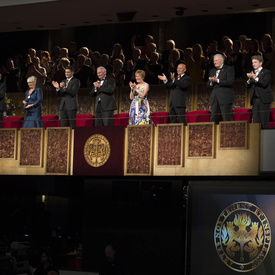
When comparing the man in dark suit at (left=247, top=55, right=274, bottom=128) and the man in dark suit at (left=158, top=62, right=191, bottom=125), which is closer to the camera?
the man in dark suit at (left=247, top=55, right=274, bottom=128)

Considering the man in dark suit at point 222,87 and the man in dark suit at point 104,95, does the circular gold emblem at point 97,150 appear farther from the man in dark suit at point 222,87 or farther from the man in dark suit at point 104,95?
the man in dark suit at point 222,87

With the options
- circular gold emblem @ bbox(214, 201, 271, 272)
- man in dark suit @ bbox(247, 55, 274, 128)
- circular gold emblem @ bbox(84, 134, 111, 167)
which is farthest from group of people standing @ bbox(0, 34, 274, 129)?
circular gold emblem @ bbox(214, 201, 271, 272)

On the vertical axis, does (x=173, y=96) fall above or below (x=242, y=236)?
above

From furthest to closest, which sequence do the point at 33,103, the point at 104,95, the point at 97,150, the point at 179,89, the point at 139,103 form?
the point at 33,103
the point at 97,150
the point at 104,95
the point at 139,103
the point at 179,89

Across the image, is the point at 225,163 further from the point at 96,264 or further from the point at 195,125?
the point at 96,264

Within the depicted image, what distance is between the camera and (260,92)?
1095cm

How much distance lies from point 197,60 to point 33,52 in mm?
4171

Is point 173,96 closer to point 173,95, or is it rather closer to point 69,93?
point 173,95

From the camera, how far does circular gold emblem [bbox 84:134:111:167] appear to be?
12117 mm

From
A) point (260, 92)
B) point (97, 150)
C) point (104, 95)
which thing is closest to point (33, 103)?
point (104, 95)

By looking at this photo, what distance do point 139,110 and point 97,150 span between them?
3.42 ft

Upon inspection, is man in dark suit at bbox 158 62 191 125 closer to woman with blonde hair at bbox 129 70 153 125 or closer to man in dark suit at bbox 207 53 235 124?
woman with blonde hair at bbox 129 70 153 125

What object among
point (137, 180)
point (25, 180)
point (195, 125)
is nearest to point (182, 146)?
point (195, 125)

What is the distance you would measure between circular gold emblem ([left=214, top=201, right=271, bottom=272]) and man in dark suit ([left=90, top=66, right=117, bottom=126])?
258cm
